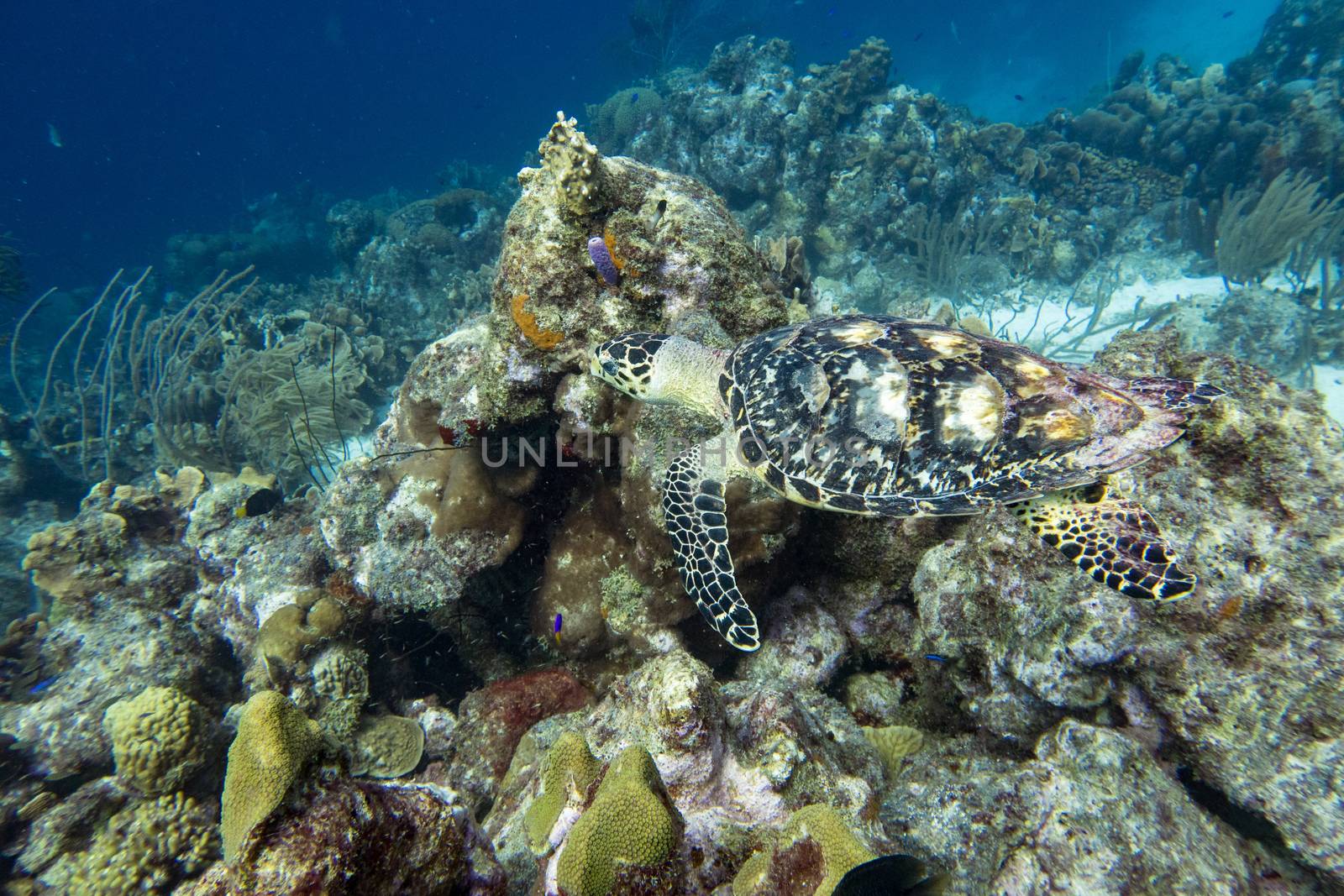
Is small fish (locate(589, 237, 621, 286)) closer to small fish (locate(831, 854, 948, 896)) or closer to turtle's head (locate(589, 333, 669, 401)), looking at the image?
turtle's head (locate(589, 333, 669, 401))

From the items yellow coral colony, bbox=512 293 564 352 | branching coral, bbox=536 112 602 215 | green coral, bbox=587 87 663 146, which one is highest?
green coral, bbox=587 87 663 146

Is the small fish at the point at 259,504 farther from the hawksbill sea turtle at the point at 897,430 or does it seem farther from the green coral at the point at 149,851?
the hawksbill sea turtle at the point at 897,430

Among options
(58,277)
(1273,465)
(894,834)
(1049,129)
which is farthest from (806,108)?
Result: (58,277)

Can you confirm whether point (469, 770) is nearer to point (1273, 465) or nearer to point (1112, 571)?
point (1112, 571)

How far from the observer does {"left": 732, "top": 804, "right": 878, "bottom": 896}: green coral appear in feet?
6.14

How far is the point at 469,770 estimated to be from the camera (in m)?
3.75

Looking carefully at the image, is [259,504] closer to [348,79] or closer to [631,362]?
[631,362]

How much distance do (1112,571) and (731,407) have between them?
2273 millimetres

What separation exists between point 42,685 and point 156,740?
2711mm

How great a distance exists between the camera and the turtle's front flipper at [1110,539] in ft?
8.01

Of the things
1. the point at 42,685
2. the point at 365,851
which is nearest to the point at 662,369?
the point at 365,851

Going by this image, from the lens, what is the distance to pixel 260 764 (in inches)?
68.9

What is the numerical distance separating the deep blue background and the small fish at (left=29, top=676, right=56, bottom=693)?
34259 mm

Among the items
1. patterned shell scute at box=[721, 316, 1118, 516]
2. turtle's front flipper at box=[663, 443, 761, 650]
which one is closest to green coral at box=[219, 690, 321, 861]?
turtle's front flipper at box=[663, 443, 761, 650]
